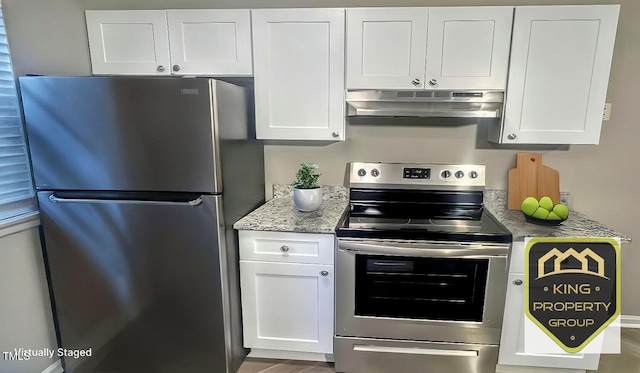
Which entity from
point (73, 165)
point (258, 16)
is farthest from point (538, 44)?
point (73, 165)

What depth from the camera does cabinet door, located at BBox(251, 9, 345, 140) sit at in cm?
191

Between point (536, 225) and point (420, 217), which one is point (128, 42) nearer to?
point (420, 217)

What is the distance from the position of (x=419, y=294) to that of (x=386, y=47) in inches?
51.7

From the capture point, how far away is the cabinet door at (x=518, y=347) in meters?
1.77

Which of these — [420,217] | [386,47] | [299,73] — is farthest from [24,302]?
[386,47]

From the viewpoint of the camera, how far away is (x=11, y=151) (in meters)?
1.65

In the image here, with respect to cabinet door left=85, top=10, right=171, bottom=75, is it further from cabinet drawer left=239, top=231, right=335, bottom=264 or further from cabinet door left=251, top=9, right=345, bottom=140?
cabinet drawer left=239, top=231, right=335, bottom=264

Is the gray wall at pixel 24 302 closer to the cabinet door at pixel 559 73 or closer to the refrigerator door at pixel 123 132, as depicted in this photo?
the refrigerator door at pixel 123 132

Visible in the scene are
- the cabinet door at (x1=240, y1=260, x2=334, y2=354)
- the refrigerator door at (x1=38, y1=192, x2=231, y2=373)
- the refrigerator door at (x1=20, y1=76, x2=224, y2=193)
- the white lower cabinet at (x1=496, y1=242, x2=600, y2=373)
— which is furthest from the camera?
the cabinet door at (x1=240, y1=260, x2=334, y2=354)

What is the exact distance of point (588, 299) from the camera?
1766 mm

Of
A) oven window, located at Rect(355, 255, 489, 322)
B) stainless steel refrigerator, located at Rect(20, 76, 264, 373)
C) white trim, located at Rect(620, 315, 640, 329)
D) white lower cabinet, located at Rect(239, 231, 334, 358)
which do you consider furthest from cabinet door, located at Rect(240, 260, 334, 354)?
white trim, located at Rect(620, 315, 640, 329)

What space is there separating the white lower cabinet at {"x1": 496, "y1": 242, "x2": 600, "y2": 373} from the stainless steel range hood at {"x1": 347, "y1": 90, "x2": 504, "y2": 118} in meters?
0.74

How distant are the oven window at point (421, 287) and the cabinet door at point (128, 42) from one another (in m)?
1.64

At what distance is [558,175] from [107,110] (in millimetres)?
2506
